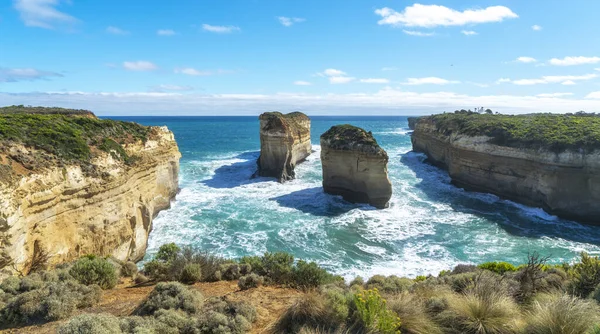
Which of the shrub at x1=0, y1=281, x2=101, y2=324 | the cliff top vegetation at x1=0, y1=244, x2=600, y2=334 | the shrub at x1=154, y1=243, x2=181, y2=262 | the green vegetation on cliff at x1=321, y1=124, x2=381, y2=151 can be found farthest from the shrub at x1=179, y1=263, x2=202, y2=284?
the green vegetation on cliff at x1=321, y1=124, x2=381, y2=151

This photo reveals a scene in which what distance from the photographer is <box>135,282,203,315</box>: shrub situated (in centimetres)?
666

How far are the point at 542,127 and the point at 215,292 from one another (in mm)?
30719

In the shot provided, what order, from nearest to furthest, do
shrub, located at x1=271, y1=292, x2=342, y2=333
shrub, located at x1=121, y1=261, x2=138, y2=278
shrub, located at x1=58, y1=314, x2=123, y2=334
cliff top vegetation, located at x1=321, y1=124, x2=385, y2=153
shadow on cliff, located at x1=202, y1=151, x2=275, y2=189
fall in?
shrub, located at x1=58, y1=314, x2=123, y2=334 < shrub, located at x1=271, y1=292, x2=342, y2=333 < shrub, located at x1=121, y1=261, x2=138, y2=278 < cliff top vegetation, located at x1=321, y1=124, x2=385, y2=153 < shadow on cliff, located at x1=202, y1=151, x2=275, y2=189

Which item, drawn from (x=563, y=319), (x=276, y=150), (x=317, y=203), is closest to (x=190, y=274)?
(x=563, y=319)

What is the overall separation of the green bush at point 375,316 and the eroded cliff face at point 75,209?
31.4ft

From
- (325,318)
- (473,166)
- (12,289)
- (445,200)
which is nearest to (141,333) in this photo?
(325,318)

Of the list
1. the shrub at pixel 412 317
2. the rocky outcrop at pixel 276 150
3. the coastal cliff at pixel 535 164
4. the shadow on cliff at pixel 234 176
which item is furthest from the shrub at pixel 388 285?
the rocky outcrop at pixel 276 150

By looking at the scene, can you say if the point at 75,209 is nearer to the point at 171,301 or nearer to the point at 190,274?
the point at 190,274

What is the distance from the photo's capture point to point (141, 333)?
5.28 meters

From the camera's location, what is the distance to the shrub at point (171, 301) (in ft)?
21.8

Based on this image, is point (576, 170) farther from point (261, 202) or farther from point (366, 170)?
point (261, 202)

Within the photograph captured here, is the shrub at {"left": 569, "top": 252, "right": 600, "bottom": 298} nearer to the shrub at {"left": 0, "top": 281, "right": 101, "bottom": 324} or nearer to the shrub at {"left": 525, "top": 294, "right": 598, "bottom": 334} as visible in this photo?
the shrub at {"left": 525, "top": 294, "right": 598, "bottom": 334}

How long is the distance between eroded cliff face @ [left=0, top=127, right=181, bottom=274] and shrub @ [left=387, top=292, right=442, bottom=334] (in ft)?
33.0

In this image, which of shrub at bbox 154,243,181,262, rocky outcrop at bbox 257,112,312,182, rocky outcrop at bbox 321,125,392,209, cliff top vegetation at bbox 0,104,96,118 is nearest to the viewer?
shrub at bbox 154,243,181,262
